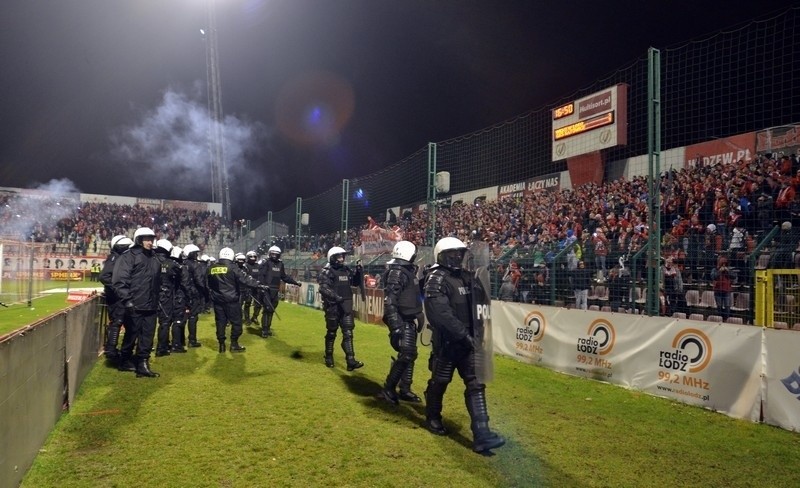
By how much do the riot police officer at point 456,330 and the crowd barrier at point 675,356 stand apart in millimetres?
3602

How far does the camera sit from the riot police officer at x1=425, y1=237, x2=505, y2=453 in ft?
16.2

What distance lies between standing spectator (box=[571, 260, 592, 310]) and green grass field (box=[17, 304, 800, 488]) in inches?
112

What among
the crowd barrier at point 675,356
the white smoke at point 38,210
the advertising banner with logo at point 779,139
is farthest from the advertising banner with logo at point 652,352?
the white smoke at point 38,210

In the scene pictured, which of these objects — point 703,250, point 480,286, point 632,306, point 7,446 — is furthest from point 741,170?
point 7,446

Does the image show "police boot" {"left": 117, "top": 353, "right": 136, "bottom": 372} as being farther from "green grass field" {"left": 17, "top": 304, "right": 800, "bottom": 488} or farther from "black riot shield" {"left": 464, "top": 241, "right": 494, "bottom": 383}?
"black riot shield" {"left": 464, "top": 241, "right": 494, "bottom": 383}

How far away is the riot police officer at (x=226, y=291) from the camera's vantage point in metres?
10.2

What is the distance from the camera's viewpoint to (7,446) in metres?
3.38

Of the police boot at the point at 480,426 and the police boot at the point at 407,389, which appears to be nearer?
the police boot at the point at 480,426

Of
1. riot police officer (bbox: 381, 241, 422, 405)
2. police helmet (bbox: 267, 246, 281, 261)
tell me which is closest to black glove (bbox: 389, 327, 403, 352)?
riot police officer (bbox: 381, 241, 422, 405)

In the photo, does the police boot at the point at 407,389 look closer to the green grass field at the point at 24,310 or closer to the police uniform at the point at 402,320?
the police uniform at the point at 402,320

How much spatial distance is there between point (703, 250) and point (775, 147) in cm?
1024

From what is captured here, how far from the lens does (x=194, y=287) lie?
1145 cm

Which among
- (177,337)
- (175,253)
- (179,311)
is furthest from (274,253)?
(177,337)

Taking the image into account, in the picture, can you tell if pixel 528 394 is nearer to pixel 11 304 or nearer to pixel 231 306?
pixel 231 306
